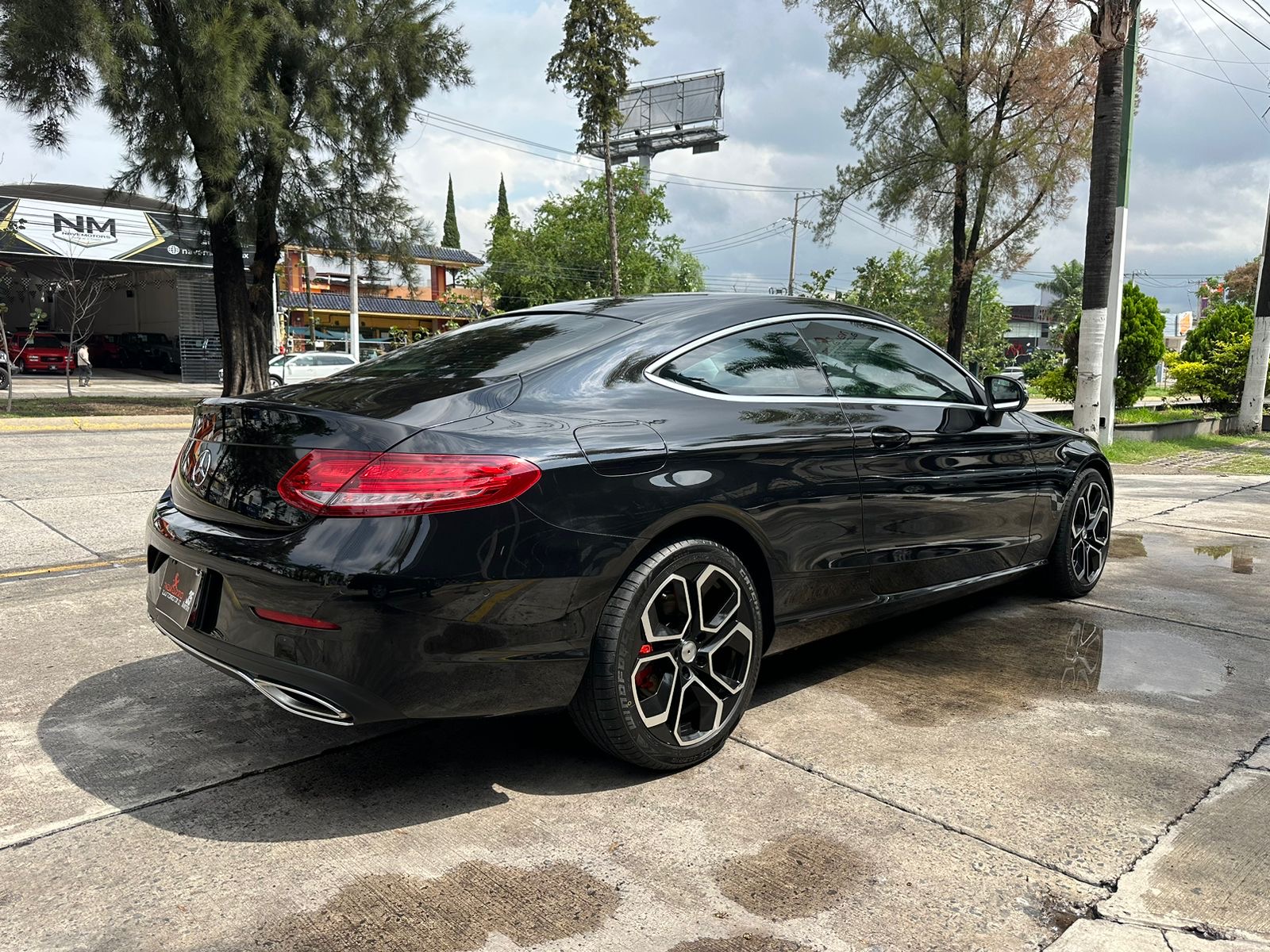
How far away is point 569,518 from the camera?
280cm

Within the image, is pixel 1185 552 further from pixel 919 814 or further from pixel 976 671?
pixel 919 814

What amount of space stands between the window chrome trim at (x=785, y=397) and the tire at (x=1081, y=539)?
1.04 meters

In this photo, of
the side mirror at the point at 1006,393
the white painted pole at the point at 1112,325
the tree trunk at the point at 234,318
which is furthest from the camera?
the tree trunk at the point at 234,318

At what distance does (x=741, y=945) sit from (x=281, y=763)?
168 cm

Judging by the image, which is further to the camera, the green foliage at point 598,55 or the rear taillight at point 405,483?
the green foliage at point 598,55

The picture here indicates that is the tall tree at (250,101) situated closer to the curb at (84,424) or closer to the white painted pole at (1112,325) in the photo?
the curb at (84,424)

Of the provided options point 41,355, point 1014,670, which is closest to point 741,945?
point 1014,670

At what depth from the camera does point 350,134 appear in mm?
19719

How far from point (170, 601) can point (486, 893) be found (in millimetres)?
1444

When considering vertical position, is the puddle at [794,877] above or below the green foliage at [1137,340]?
below

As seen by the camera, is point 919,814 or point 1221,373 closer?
point 919,814

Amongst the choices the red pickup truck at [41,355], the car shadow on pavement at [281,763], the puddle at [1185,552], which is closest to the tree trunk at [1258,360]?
the puddle at [1185,552]

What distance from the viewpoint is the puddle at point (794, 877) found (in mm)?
2432

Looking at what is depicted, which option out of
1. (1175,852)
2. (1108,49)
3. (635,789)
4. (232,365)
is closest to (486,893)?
(635,789)
